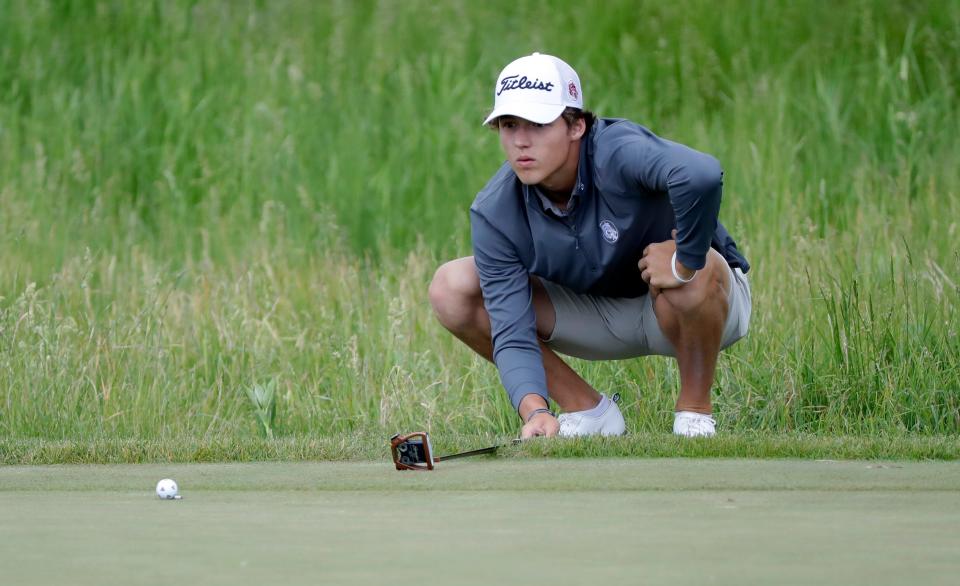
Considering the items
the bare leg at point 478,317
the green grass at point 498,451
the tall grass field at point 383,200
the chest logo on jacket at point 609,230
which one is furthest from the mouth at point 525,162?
the tall grass field at point 383,200

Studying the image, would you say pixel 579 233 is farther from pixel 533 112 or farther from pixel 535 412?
pixel 535 412

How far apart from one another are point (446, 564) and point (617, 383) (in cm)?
388

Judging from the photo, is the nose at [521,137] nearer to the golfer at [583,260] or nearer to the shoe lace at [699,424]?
the golfer at [583,260]

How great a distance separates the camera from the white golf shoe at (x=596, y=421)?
5516mm

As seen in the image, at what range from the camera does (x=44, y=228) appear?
32.5 feet

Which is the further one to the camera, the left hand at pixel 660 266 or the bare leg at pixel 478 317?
the bare leg at pixel 478 317

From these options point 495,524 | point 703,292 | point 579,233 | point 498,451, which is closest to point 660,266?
point 703,292

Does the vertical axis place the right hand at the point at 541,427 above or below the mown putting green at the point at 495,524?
above

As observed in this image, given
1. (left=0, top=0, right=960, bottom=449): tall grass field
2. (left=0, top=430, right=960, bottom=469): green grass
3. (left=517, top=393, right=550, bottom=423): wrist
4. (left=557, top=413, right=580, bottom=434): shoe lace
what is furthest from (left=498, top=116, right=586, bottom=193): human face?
(left=0, top=0, right=960, bottom=449): tall grass field

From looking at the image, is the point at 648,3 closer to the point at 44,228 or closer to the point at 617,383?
the point at 44,228

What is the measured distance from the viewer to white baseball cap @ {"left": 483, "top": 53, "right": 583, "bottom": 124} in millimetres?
4898

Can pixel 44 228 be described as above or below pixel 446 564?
above

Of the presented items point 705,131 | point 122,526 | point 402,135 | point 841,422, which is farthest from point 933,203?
point 122,526

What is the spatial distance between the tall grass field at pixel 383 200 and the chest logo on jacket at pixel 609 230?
4.34 ft
